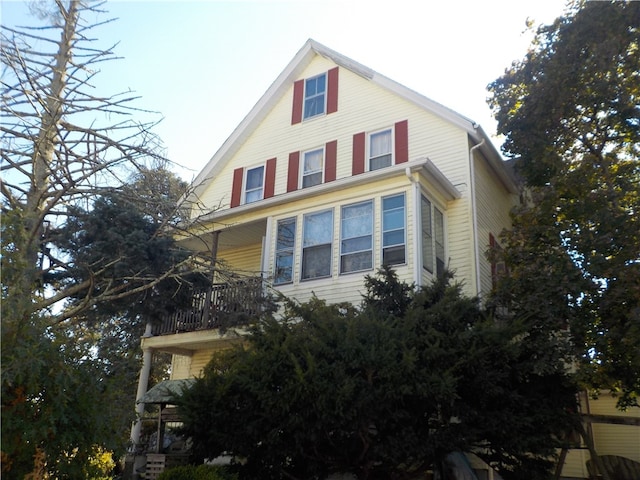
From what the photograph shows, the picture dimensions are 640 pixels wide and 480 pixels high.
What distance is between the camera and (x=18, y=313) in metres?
6.39

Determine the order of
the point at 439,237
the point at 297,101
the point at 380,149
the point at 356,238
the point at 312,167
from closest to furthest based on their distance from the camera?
the point at 356,238, the point at 439,237, the point at 380,149, the point at 312,167, the point at 297,101

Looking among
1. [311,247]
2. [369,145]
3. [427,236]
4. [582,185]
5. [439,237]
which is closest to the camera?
[582,185]

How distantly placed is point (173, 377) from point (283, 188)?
272 inches

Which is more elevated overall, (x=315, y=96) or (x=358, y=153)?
(x=315, y=96)

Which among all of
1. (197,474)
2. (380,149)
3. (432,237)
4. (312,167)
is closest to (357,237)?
(432,237)

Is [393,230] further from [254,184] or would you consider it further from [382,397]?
[254,184]

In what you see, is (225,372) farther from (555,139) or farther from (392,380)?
(555,139)

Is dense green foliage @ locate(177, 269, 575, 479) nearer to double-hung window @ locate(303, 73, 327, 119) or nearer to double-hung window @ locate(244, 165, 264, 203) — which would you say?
double-hung window @ locate(244, 165, 264, 203)

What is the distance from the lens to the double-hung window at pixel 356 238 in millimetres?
13867

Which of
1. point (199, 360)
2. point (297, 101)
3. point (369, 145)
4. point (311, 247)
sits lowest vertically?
point (199, 360)

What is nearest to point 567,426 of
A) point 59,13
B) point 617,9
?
point 617,9

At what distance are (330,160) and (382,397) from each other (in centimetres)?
942

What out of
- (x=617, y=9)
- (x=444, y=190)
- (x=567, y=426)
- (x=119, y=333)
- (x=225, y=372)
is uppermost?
(x=617, y=9)

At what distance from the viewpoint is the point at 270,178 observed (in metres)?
18.0
